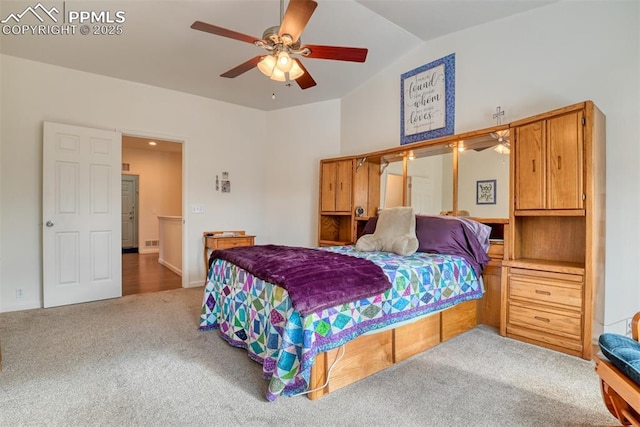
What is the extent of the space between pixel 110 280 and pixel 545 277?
4605 millimetres

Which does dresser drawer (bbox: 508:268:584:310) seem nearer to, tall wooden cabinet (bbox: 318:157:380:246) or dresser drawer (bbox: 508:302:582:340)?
dresser drawer (bbox: 508:302:582:340)

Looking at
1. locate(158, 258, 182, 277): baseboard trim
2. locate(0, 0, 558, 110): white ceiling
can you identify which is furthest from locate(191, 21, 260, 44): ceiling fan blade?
locate(158, 258, 182, 277): baseboard trim

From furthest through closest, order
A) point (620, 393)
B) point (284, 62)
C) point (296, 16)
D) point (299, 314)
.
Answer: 1. point (284, 62)
2. point (296, 16)
3. point (299, 314)
4. point (620, 393)

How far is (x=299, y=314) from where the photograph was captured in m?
1.63

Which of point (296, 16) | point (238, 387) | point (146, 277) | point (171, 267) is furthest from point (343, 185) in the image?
point (171, 267)

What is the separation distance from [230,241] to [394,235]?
8.19 ft

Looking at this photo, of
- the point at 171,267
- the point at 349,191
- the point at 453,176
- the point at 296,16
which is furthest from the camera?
the point at 171,267

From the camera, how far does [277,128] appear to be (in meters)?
5.16

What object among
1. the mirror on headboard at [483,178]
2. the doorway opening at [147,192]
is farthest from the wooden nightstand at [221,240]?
the mirror on headboard at [483,178]

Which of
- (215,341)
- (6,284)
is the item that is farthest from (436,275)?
(6,284)

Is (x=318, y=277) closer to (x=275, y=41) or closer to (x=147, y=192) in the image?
(x=275, y=41)

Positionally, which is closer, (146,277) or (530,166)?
(530,166)

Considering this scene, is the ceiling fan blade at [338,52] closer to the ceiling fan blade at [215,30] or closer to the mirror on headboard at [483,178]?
the ceiling fan blade at [215,30]

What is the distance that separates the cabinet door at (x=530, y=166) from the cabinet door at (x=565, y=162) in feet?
0.18
